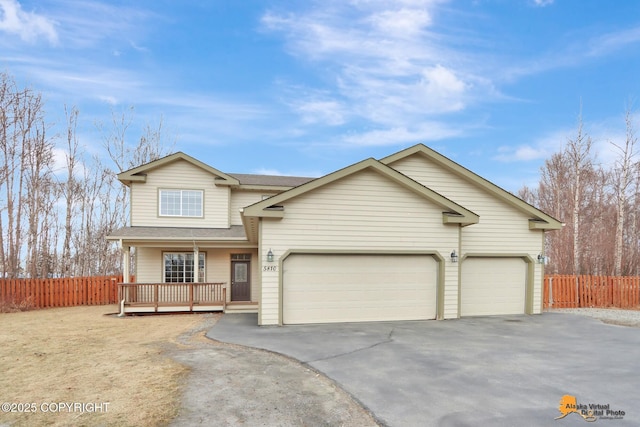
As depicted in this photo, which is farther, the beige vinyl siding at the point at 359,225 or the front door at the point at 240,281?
the front door at the point at 240,281

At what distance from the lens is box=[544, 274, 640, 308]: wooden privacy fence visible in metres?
15.8

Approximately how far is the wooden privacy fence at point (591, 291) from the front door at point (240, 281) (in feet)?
43.5

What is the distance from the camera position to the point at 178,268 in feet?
51.4

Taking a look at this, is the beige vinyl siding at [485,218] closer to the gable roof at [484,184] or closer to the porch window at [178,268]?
the gable roof at [484,184]

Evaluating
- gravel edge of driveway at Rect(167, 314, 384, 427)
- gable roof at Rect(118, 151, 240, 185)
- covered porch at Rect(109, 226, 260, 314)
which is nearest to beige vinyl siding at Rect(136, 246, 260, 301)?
covered porch at Rect(109, 226, 260, 314)

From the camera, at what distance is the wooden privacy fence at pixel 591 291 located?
51.7ft

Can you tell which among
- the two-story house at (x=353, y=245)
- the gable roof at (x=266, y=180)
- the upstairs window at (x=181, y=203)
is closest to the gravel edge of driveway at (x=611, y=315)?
the two-story house at (x=353, y=245)

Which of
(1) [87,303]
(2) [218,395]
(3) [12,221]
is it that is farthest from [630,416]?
(3) [12,221]

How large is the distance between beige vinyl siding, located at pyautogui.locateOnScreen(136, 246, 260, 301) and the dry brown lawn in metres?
3.92

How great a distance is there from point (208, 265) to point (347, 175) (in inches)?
342

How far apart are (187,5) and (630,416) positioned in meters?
17.3

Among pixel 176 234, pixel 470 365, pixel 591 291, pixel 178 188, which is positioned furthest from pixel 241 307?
pixel 591 291

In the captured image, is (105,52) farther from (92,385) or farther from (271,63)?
(92,385)

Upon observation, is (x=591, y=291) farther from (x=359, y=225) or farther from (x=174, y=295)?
(x=174, y=295)
